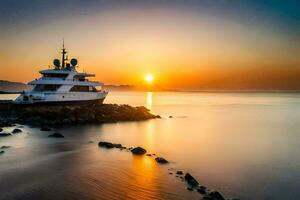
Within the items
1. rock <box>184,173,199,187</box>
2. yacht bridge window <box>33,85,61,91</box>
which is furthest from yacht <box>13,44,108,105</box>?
rock <box>184,173,199,187</box>

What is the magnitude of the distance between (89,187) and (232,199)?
6.37 m

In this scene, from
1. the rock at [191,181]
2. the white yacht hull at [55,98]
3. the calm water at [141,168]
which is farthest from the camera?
the white yacht hull at [55,98]

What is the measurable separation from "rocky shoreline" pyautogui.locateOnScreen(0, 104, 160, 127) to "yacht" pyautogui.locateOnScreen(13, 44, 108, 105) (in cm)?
156

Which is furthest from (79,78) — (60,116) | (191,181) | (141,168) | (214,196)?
A: (214,196)

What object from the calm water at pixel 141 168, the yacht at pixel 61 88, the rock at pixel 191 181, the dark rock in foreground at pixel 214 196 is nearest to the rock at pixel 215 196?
the dark rock in foreground at pixel 214 196

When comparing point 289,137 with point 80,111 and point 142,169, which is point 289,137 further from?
point 80,111

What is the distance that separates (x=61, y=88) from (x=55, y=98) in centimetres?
182

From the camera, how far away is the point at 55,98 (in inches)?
1711

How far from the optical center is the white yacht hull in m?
42.1

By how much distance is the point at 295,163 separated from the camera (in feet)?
68.0

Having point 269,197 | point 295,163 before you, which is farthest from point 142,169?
point 295,163

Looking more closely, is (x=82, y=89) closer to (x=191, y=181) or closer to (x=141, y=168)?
(x=141, y=168)

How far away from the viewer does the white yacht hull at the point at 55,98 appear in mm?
42062

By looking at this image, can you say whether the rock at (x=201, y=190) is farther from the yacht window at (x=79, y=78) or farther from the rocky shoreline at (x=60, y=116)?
the yacht window at (x=79, y=78)
